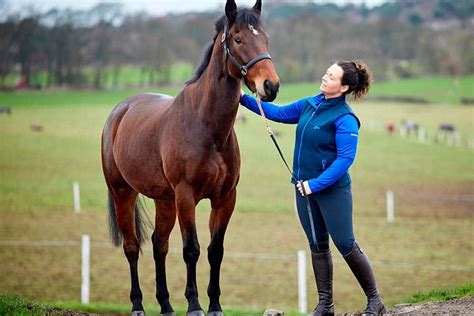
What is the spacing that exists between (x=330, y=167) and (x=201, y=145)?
46.5 inches

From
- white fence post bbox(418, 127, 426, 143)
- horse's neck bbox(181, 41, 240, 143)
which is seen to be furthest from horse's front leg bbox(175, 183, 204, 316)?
white fence post bbox(418, 127, 426, 143)

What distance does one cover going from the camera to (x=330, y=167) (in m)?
5.61

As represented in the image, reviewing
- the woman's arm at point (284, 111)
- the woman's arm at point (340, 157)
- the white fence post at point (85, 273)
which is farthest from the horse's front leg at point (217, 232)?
the white fence post at point (85, 273)

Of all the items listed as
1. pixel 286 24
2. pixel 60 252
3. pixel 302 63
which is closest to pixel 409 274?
pixel 60 252

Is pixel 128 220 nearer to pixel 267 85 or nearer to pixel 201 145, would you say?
pixel 201 145

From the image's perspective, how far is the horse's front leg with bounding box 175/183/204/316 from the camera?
622 centimetres

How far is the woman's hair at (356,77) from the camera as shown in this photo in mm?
5727

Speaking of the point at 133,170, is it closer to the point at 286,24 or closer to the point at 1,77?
the point at 1,77

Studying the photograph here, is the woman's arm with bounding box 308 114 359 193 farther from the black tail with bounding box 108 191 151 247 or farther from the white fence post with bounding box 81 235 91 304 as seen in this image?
the white fence post with bounding box 81 235 91 304

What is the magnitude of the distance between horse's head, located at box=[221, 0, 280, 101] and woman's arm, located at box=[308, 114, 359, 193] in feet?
1.91

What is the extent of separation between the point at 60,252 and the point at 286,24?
88826mm

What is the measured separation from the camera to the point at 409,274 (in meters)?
14.7

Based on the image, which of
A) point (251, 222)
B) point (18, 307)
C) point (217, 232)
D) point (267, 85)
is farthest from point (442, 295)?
point (251, 222)

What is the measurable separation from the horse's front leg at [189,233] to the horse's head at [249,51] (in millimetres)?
1077
